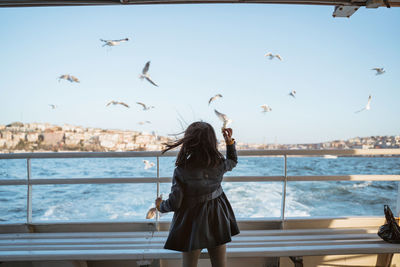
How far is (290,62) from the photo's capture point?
34562 mm

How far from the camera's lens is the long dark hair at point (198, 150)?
1603mm

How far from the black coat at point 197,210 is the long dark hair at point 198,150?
39 millimetres

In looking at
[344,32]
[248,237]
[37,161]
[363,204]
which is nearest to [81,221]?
[248,237]

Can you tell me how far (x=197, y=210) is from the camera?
165 cm

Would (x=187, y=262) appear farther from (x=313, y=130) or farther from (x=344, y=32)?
(x=344, y=32)

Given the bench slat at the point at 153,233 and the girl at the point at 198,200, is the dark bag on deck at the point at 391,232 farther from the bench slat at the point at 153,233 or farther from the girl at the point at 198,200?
the girl at the point at 198,200

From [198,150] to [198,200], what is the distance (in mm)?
314

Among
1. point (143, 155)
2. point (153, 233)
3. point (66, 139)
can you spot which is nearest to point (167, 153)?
point (143, 155)

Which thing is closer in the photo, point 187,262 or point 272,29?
point 187,262

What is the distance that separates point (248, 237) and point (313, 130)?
106 ft

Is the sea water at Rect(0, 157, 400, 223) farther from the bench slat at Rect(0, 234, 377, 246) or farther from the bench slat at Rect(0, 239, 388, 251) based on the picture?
the bench slat at Rect(0, 239, 388, 251)

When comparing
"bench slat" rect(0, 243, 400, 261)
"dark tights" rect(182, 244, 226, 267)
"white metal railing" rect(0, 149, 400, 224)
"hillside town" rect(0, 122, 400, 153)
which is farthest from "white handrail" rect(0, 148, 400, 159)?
"hillside town" rect(0, 122, 400, 153)

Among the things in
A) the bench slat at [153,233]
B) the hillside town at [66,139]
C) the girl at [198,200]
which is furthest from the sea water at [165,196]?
the girl at [198,200]

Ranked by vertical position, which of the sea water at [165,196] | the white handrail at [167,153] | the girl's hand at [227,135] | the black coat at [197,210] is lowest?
the sea water at [165,196]
